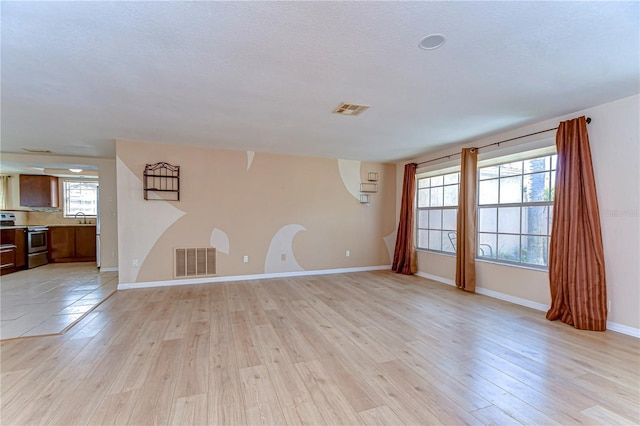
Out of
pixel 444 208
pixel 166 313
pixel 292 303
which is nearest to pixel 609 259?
pixel 444 208

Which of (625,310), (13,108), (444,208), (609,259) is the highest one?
(13,108)

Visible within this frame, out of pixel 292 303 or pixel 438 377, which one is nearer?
pixel 438 377

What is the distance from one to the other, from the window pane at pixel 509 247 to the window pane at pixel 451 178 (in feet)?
4.48

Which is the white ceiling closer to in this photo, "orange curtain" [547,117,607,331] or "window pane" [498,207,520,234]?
"orange curtain" [547,117,607,331]

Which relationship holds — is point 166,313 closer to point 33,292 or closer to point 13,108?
point 33,292

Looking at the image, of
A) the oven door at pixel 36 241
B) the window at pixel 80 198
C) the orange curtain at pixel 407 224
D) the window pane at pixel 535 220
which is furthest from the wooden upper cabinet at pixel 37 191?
the window pane at pixel 535 220

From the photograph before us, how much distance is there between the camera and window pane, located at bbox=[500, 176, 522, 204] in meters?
4.04

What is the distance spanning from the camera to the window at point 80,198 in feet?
24.9

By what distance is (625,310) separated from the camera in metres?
2.91

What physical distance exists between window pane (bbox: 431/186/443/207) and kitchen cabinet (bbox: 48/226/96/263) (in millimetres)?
8150

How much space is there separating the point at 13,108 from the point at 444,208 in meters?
6.34

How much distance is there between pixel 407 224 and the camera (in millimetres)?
5844

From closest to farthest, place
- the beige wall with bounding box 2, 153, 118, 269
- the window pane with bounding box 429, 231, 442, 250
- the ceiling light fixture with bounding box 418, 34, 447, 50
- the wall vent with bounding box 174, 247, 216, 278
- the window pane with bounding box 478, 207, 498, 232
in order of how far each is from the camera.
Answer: the ceiling light fixture with bounding box 418, 34, 447, 50 → the window pane with bounding box 478, 207, 498, 232 → the wall vent with bounding box 174, 247, 216, 278 → the window pane with bounding box 429, 231, 442, 250 → the beige wall with bounding box 2, 153, 118, 269

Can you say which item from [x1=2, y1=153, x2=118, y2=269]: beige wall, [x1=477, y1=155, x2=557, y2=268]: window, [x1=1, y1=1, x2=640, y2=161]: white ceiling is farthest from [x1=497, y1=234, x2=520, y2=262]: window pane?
[x1=2, y1=153, x2=118, y2=269]: beige wall
